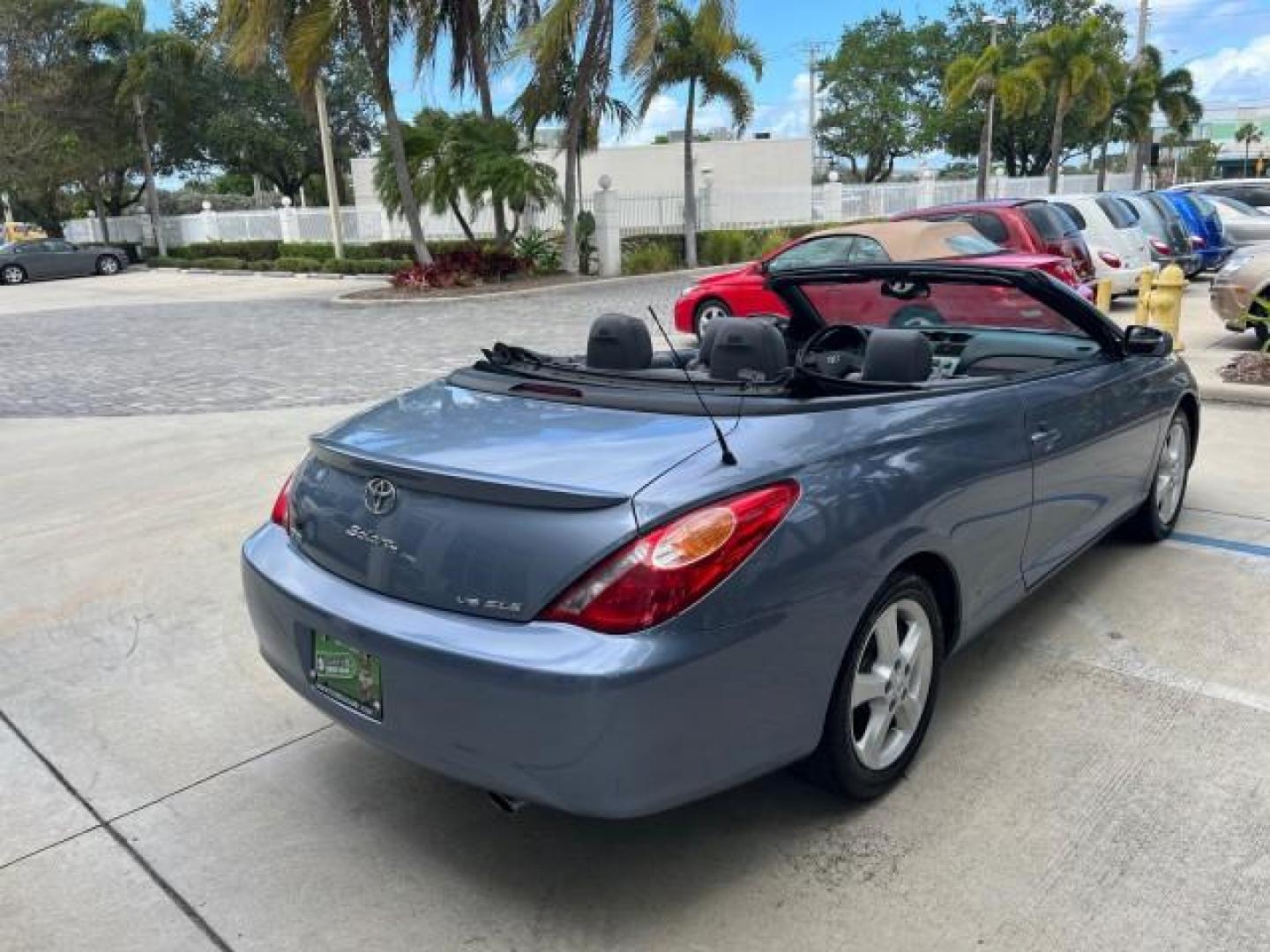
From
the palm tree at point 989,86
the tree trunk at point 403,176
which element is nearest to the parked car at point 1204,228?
the tree trunk at point 403,176

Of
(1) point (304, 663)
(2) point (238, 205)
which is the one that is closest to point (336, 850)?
(1) point (304, 663)

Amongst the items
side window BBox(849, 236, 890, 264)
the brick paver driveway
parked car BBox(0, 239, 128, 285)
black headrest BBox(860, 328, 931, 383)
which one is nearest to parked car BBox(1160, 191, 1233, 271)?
the brick paver driveway

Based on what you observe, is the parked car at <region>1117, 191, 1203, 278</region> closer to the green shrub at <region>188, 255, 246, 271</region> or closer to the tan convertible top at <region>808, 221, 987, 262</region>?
the tan convertible top at <region>808, 221, 987, 262</region>

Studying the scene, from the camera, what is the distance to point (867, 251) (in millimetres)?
10984

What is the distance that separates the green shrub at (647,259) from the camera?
2428cm

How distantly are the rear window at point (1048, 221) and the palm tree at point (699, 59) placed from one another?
10.9 m

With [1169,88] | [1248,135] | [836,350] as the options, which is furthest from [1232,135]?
[836,350]

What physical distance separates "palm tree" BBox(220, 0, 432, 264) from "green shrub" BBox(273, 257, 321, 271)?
945cm

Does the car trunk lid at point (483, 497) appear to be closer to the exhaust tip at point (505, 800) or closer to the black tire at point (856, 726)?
the exhaust tip at point (505, 800)

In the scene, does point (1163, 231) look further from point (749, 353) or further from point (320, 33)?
point (749, 353)

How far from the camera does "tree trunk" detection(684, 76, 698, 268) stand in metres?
23.7

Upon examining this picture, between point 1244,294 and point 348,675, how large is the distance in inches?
410

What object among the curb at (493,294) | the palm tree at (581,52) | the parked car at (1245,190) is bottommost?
the curb at (493,294)

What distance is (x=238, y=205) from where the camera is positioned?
59.8 metres
